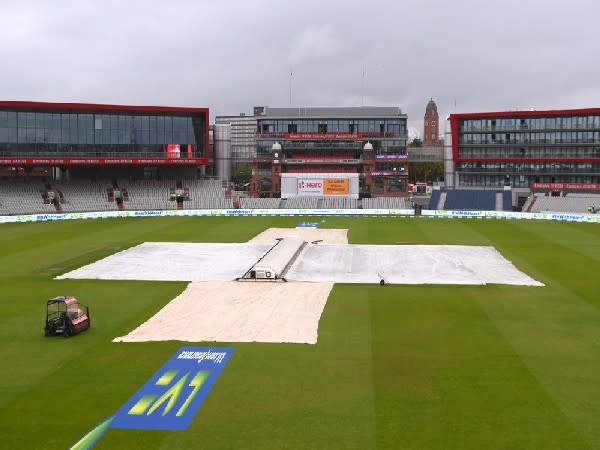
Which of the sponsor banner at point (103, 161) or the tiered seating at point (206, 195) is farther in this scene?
the tiered seating at point (206, 195)

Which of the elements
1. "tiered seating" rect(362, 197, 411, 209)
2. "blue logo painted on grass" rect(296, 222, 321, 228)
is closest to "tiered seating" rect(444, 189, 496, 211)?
"tiered seating" rect(362, 197, 411, 209)

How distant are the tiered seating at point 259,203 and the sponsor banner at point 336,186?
8.15m

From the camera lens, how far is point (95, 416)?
16453mm

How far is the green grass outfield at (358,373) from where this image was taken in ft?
50.2

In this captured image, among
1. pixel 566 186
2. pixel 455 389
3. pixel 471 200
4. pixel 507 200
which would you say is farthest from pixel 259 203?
pixel 455 389

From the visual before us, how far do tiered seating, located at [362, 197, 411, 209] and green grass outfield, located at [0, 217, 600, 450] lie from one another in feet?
186

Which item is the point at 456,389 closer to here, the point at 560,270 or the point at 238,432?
the point at 238,432

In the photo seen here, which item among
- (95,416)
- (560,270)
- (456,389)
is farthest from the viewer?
(560,270)

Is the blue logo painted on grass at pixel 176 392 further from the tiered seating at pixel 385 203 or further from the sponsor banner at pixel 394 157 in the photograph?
the sponsor banner at pixel 394 157

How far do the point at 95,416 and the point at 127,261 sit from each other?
2661cm

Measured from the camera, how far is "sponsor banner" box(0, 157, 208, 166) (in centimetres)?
8425

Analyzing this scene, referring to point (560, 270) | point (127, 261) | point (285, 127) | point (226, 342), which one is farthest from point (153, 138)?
point (226, 342)

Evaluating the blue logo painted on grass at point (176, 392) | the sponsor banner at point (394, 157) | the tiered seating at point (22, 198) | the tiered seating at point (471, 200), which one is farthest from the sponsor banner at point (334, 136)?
the blue logo painted on grass at point (176, 392)

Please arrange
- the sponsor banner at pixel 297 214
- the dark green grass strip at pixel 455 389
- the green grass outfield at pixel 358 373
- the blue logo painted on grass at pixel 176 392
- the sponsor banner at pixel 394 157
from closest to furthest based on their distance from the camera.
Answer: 1. the dark green grass strip at pixel 455 389
2. the green grass outfield at pixel 358 373
3. the blue logo painted on grass at pixel 176 392
4. the sponsor banner at pixel 297 214
5. the sponsor banner at pixel 394 157
